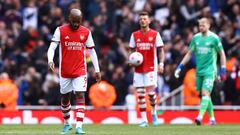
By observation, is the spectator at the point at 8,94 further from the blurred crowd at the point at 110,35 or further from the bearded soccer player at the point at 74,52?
the bearded soccer player at the point at 74,52

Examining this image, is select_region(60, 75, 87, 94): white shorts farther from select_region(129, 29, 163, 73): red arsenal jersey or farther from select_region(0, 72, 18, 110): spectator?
select_region(0, 72, 18, 110): spectator

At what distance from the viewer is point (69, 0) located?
3344cm

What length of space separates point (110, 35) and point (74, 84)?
12816 mm

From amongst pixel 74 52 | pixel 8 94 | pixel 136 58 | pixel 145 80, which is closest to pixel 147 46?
pixel 136 58

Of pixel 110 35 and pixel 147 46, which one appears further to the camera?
pixel 110 35

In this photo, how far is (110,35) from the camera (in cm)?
3120

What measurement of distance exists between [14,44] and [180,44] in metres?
5.98

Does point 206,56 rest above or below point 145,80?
above

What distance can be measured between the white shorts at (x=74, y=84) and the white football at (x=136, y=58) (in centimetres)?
387

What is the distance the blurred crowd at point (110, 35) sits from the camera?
29109 millimetres

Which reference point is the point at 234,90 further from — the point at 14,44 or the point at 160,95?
the point at 14,44

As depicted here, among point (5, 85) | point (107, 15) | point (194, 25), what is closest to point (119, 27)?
point (107, 15)

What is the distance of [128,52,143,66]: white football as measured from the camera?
22.3m

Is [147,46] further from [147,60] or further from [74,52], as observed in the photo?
[74,52]
